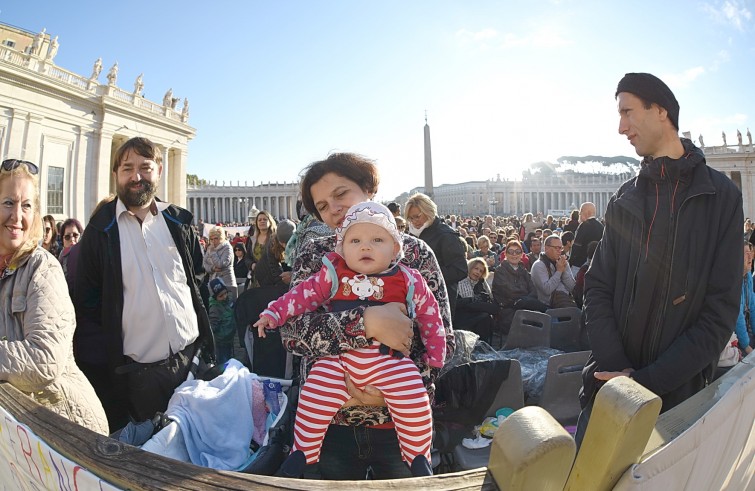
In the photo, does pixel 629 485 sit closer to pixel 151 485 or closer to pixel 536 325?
pixel 151 485

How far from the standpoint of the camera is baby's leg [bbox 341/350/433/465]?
145 cm

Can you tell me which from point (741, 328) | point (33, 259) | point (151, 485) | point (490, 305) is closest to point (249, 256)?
point (490, 305)

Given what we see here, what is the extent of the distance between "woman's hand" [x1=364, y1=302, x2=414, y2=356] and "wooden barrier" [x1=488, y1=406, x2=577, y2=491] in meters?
0.74

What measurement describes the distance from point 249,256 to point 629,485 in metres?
7.93

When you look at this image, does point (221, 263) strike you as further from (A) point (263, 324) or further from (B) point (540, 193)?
(B) point (540, 193)

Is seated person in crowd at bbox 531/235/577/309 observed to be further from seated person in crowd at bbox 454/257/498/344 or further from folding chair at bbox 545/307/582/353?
folding chair at bbox 545/307/582/353

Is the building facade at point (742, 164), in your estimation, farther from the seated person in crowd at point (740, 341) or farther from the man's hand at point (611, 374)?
the man's hand at point (611, 374)

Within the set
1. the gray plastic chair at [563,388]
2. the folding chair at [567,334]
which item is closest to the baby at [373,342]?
the gray plastic chair at [563,388]

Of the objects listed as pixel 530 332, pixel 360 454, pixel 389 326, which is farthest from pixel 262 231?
pixel 389 326

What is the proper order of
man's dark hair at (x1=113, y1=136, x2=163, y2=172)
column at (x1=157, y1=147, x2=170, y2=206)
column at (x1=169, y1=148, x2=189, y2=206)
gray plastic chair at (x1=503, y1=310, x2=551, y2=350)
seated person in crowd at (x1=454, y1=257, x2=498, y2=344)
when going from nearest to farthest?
man's dark hair at (x1=113, y1=136, x2=163, y2=172) < gray plastic chair at (x1=503, y1=310, x2=551, y2=350) < seated person in crowd at (x1=454, y1=257, x2=498, y2=344) < column at (x1=157, y1=147, x2=170, y2=206) < column at (x1=169, y1=148, x2=189, y2=206)

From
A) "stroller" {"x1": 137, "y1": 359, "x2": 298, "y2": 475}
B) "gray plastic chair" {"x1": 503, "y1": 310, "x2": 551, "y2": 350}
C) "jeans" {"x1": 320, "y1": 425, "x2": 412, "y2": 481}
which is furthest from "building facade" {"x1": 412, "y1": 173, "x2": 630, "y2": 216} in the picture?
"jeans" {"x1": 320, "y1": 425, "x2": 412, "y2": 481}

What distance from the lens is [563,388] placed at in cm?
324

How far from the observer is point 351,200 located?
1956 mm

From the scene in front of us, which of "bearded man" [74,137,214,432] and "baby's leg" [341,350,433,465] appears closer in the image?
"baby's leg" [341,350,433,465]
